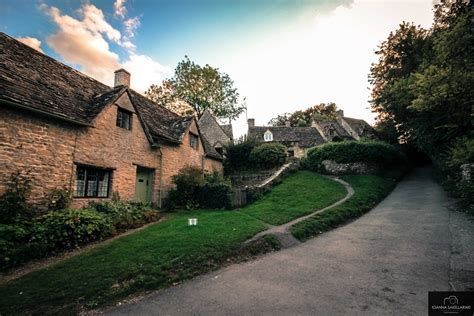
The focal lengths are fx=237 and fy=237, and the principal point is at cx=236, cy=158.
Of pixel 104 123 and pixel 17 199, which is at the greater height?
pixel 104 123

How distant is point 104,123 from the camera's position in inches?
518

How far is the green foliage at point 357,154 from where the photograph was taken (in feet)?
76.3

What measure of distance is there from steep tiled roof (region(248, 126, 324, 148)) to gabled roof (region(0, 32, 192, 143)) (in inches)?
1038

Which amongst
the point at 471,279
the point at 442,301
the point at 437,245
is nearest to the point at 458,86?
the point at 437,245

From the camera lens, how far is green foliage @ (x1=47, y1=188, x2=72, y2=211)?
10297 millimetres

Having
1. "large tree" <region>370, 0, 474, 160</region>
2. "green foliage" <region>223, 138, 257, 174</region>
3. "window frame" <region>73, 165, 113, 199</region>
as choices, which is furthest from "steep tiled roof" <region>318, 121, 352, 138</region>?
"window frame" <region>73, 165, 113, 199</region>

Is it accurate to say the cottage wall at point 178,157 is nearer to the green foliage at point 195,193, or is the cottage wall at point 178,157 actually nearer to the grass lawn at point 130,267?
the green foliage at point 195,193

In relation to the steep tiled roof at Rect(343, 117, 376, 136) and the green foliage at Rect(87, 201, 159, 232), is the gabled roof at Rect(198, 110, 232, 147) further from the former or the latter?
the steep tiled roof at Rect(343, 117, 376, 136)

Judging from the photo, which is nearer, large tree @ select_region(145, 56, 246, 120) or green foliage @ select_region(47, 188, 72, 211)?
green foliage @ select_region(47, 188, 72, 211)

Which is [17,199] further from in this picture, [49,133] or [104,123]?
[104,123]

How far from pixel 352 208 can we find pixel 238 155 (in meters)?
15.5

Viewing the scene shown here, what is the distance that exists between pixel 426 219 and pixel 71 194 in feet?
55.6

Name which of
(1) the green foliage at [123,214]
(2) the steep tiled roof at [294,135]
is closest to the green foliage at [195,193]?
(1) the green foliage at [123,214]

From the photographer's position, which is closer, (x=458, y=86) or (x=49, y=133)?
(x=458, y=86)
